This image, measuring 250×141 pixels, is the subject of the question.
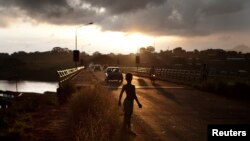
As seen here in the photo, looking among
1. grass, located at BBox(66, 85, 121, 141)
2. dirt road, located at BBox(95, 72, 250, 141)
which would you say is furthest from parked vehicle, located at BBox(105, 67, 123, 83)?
grass, located at BBox(66, 85, 121, 141)

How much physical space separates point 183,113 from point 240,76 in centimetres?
1767

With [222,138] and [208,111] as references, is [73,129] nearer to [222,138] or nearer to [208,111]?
[222,138]

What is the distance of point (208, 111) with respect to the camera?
20250mm

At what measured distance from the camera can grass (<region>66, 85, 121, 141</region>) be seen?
33.8 ft

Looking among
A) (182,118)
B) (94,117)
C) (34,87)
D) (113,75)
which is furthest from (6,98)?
(34,87)

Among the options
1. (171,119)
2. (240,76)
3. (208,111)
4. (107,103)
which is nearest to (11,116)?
(107,103)

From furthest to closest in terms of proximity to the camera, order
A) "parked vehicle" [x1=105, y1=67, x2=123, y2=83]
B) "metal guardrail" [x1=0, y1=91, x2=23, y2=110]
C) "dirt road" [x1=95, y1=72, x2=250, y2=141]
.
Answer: "metal guardrail" [x1=0, y1=91, x2=23, y2=110] < "parked vehicle" [x1=105, y1=67, x2=123, y2=83] < "dirt road" [x1=95, y1=72, x2=250, y2=141]

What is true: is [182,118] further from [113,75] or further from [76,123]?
[113,75]

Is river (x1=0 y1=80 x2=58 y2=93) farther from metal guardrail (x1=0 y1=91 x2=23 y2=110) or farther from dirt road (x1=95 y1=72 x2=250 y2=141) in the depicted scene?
dirt road (x1=95 y1=72 x2=250 y2=141)

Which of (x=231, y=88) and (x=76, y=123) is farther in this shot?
(x=231, y=88)

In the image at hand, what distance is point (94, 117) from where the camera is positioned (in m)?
13.3

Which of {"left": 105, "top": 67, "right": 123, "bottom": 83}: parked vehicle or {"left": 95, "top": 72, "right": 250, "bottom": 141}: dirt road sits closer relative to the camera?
{"left": 95, "top": 72, "right": 250, "bottom": 141}: dirt road

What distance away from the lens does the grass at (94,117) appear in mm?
10312

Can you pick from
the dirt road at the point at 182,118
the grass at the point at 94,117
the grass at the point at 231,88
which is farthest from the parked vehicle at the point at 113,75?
the grass at the point at 94,117
